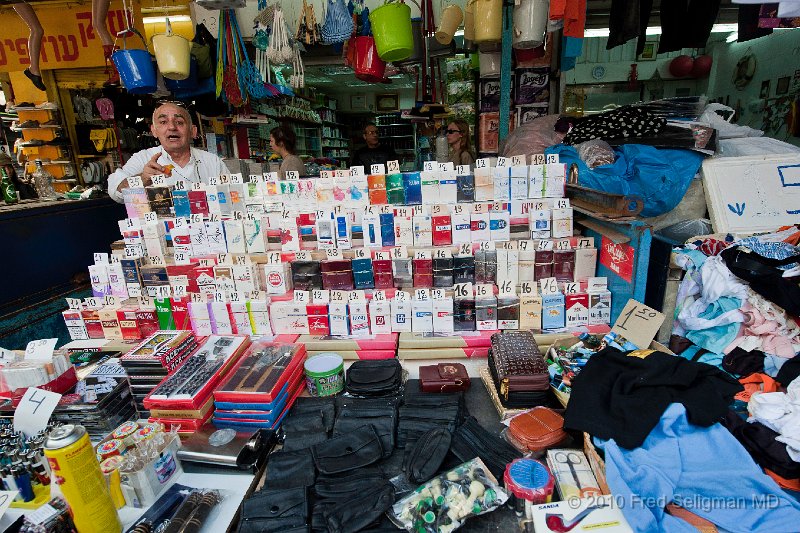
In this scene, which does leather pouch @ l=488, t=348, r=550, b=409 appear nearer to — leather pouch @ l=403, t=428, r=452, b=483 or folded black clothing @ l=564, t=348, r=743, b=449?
folded black clothing @ l=564, t=348, r=743, b=449

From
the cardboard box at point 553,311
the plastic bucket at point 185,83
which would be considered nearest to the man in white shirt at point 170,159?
the plastic bucket at point 185,83

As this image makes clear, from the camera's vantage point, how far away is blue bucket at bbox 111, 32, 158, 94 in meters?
2.95

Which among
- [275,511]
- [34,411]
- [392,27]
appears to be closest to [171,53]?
[392,27]

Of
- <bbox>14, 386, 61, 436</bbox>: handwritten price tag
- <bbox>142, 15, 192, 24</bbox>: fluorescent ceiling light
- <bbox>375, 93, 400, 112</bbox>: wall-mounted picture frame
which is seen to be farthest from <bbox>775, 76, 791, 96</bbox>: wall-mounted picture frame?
<bbox>14, 386, 61, 436</bbox>: handwritten price tag

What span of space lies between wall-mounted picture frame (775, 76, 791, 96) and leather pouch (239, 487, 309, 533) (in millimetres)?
8637

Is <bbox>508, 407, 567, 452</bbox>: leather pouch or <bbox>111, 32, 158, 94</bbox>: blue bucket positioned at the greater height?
<bbox>111, 32, 158, 94</bbox>: blue bucket

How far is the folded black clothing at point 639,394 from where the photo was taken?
4.85 ft

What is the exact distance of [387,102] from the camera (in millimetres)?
12141

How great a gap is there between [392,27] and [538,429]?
2786 millimetres

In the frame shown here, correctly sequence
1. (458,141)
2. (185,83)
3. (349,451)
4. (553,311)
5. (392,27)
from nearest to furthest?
(349,451) < (553,311) < (392,27) < (185,83) < (458,141)

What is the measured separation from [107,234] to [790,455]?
16.6 feet

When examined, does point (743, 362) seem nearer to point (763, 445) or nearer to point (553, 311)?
point (763, 445)

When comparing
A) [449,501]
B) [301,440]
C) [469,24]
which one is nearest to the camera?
[449,501]

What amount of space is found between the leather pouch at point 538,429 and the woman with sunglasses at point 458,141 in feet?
9.82
